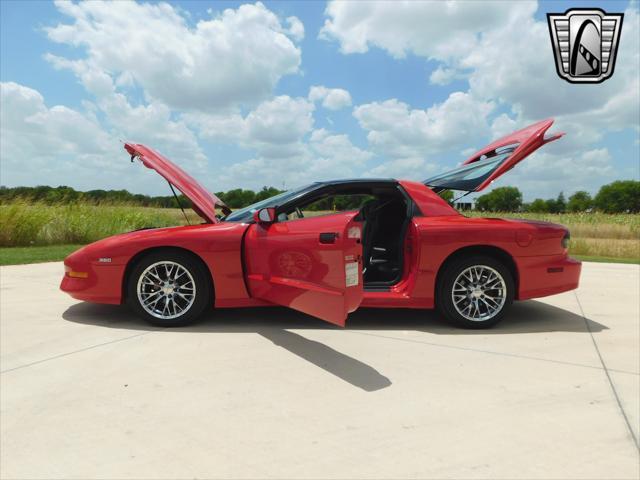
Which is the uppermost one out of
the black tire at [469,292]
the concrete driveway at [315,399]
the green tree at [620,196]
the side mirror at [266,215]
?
the green tree at [620,196]

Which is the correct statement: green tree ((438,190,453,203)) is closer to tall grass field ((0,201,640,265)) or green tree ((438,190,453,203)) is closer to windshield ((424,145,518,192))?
windshield ((424,145,518,192))

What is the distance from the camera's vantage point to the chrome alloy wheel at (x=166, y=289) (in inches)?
161

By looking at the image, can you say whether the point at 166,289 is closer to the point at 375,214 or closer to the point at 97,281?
the point at 97,281

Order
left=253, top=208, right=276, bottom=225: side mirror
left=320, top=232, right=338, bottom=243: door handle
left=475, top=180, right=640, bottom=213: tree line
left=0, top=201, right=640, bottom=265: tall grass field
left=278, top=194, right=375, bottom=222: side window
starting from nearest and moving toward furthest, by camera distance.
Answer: left=320, top=232, right=338, bottom=243: door handle < left=253, top=208, right=276, bottom=225: side mirror < left=278, top=194, right=375, bottom=222: side window < left=0, top=201, right=640, bottom=265: tall grass field < left=475, top=180, right=640, bottom=213: tree line

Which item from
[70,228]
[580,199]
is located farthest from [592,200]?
[70,228]

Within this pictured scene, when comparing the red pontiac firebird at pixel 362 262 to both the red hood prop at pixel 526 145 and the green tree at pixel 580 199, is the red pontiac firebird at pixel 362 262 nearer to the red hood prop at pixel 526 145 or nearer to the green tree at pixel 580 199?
the red hood prop at pixel 526 145

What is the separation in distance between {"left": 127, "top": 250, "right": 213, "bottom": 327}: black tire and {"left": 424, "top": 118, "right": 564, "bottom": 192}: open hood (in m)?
2.53

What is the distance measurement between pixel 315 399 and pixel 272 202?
2292mm

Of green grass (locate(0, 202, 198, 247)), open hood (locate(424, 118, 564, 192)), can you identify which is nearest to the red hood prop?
open hood (locate(424, 118, 564, 192))

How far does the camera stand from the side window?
4.20 metres

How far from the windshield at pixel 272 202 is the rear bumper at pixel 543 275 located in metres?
2.10

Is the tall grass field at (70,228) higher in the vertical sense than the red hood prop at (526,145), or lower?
lower

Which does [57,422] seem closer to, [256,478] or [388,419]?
[256,478]

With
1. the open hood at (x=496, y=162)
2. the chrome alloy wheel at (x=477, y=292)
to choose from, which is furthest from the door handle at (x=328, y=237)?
the open hood at (x=496, y=162)
